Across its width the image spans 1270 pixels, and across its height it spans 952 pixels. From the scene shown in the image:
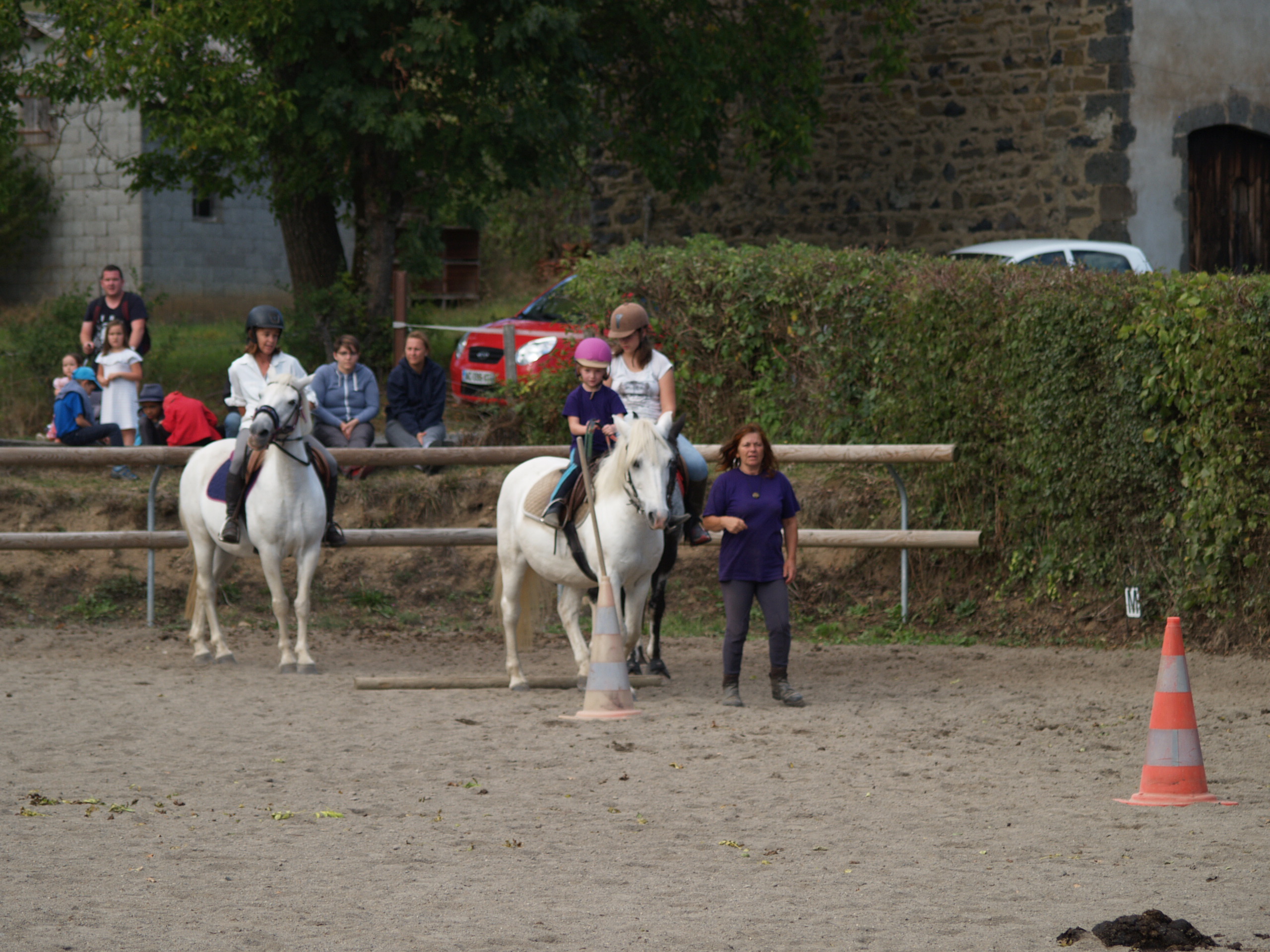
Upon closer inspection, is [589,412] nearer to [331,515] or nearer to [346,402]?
[331,515]

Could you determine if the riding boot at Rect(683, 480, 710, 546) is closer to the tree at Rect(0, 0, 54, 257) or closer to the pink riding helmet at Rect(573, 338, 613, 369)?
the pink riding helmet at Rect(573, 338, 613, 369)

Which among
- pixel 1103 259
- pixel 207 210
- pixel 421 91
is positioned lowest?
pixel 1103 259

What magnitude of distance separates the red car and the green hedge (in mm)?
2410

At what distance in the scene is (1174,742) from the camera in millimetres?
6508

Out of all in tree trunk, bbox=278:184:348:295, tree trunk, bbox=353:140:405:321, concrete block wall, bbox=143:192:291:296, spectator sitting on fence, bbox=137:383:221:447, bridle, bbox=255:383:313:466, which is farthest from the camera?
concrete block wall, bbox=143:192:291:296

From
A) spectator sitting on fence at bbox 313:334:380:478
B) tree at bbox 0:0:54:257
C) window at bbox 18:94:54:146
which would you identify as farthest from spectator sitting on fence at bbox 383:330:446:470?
window at bbox 18:94:54:146

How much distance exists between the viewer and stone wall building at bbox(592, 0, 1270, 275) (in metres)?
19.2

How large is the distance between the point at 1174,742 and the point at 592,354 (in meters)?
4.29

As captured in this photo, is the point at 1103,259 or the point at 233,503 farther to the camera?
the point at 1103,259

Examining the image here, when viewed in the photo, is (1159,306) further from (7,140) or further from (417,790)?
(7,140)

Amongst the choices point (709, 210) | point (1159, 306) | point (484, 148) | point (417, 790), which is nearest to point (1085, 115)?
point (709, 210)

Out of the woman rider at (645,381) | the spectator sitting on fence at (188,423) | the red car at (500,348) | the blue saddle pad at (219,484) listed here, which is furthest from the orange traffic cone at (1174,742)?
the red car at (500,348)

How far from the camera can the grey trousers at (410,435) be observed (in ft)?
45.7

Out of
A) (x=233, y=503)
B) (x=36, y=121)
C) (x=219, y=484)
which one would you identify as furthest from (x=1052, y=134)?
(x=36, y=121)
